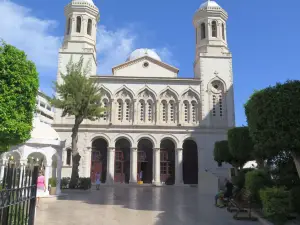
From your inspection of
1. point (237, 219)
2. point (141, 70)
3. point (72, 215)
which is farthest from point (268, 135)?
point (141, 70)

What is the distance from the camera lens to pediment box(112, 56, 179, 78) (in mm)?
34072

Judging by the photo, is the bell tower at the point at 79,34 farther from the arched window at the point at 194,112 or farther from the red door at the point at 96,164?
A: the arched window at the point at 194,112

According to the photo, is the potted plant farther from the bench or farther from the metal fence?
the metal fence

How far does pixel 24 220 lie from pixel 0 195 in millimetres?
2017

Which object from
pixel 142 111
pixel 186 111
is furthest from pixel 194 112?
pixel 142 111

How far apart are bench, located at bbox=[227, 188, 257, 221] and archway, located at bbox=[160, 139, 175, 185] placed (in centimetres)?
1848

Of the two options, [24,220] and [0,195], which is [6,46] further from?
[0,195]

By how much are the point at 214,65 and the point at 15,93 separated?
26.4 meters

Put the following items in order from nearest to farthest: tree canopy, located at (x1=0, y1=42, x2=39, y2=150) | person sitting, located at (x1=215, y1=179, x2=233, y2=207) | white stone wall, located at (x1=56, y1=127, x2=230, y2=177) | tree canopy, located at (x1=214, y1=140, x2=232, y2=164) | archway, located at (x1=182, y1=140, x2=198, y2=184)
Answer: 1. tree canopy, located at (x1=0, y1=42, x2=39, y2=150)
2. person sitting, located at (x1=215, y1=179, x2=233, y2=207)
3. tree canopy, located at (x1=214, y1=140, x2=232, y2=164)
4. white stone wall, located at (x1=56, y1=127, x2=230, y2=177)
5. archway, located at (x1=182, y1=140, x2=198, y2=184)

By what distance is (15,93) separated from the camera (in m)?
11.3

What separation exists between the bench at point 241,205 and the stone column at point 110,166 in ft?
61.8

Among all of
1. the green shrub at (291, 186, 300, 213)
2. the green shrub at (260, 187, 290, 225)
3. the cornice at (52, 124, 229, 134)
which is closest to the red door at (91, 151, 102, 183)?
the cornice at (52, 124, 229, 134)

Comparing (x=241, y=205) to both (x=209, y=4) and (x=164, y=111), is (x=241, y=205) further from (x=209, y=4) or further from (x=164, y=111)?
(x=209, y=4)

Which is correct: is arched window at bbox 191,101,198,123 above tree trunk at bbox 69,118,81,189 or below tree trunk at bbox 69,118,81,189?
above
